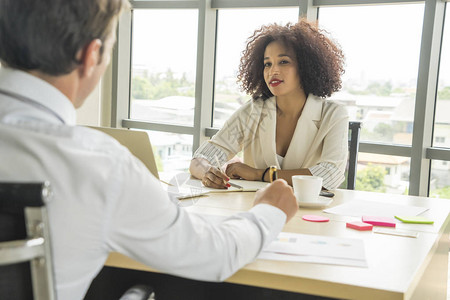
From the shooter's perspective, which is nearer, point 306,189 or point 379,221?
point 379,221

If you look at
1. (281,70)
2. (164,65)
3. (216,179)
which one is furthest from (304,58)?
(164,65)

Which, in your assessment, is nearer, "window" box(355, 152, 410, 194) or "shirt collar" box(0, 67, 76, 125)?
"shirt collar" box(0, 67, 76, 125)

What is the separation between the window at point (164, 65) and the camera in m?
4.63

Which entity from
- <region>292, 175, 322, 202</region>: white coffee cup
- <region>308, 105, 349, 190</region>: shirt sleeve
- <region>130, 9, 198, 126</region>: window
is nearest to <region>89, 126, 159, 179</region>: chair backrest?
<region>292, 175, 322, 202</region>: white coffee cup

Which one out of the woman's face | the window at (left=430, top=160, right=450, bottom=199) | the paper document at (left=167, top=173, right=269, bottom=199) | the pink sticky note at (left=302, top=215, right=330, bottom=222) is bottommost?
the window at (left=430, top=160, right=450, bottom=199)

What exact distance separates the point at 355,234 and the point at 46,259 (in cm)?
84

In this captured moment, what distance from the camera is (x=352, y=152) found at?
241cm

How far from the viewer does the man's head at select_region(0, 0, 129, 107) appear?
0.76m

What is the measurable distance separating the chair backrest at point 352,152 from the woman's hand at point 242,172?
1.75ft

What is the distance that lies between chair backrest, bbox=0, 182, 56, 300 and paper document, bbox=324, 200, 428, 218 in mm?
1036

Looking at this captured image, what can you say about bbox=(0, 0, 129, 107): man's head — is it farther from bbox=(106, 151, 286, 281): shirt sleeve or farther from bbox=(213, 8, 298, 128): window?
bbox=(213, 8, 298, 128): window

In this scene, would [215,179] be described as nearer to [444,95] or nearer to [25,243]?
[25,243]

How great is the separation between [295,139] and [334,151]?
0.21 meters

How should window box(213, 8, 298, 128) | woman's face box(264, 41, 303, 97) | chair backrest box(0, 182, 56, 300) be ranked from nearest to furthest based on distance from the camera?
1. chair backrest box(0, 182, 56, 300)
2. woman's face box(264, 41, 303, 97)
3. window box(213, 8, 298, 128)
